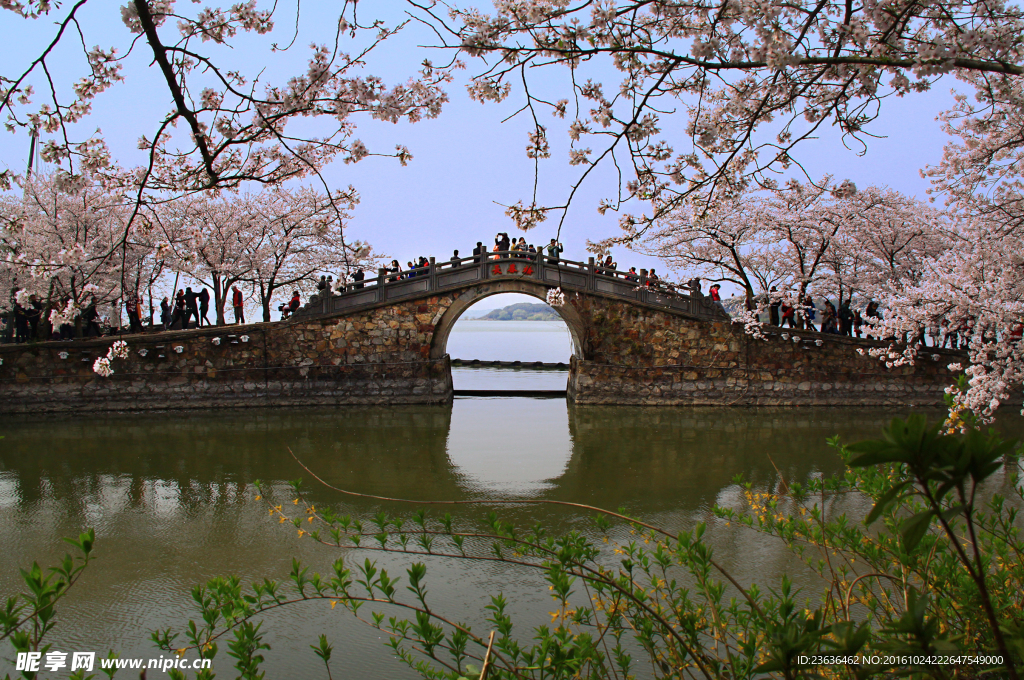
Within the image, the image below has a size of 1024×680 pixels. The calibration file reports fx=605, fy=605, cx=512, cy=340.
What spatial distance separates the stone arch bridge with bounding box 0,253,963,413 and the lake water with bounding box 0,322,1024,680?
904mm

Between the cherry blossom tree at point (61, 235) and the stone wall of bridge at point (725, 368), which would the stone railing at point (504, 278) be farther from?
the cherry blossom tree at point (61, 235)

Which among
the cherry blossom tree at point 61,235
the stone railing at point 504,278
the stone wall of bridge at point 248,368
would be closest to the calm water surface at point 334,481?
the stone wall of bridge at point 248,368

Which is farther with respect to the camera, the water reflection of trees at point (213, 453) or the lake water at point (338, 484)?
the water reflection of trees at point (213, 453)

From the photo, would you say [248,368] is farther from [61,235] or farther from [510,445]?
[510,445]

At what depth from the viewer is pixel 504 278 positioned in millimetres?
17859

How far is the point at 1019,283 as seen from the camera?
10.4m

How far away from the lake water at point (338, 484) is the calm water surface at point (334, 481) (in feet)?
0.10

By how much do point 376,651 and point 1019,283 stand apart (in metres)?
11.9

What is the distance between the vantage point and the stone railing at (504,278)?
703 inches

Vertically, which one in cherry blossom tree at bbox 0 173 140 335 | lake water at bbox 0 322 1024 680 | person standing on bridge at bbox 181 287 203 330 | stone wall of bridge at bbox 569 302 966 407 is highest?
cherry blossom tree at bbox 0 173 140 335

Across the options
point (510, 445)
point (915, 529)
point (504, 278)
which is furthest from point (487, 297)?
point (915, 529)

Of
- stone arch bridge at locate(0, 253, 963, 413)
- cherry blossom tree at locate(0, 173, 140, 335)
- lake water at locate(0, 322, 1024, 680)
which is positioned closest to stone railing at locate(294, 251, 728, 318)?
stone arch bridge at locate(0, 253, 963, 413)

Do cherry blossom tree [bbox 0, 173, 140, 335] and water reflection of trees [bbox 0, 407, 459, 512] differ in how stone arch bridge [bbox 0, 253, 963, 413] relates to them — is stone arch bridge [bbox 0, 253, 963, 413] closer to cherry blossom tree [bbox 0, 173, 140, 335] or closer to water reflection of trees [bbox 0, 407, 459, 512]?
water reflection of trees [bbox 0, 407, 459, 512]

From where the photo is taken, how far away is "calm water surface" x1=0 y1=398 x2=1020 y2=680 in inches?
208
